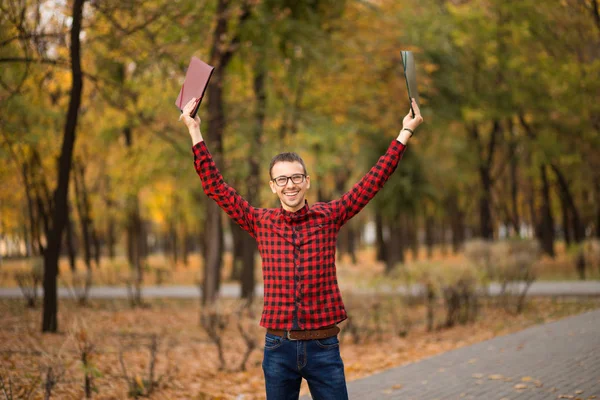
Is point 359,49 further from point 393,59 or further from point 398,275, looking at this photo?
point 398,275

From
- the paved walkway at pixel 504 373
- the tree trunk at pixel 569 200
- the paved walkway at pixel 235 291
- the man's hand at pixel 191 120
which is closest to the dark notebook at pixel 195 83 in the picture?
the man's hand at pixel 191 120

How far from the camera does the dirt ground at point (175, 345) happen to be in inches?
289

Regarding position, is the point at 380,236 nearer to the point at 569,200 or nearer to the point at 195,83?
the point at 569,200

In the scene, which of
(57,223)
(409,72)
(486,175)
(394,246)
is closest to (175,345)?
(57,223)

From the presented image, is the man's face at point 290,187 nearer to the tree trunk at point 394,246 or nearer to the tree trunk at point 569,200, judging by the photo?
the tree trunk at point 394,246

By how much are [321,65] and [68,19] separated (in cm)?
585

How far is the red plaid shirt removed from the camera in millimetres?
3471

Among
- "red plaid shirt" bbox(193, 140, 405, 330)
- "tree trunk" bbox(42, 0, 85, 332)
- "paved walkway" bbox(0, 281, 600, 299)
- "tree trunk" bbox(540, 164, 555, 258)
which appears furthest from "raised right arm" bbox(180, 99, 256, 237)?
"tree trunk" bbox(540, 164, 555, 258)

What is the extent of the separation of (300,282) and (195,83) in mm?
1260

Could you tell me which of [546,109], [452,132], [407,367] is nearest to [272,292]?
[407,367]

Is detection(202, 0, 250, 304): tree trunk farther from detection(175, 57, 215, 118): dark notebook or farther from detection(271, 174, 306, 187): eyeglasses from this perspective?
detection(271, 174, 306, 187): eyeglasses

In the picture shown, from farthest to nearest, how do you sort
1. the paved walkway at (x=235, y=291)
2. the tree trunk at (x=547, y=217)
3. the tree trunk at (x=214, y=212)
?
the tree trunk at (x=547, y=217) → the paved walkway at (x=235, y=291) → the tree trunk at (x=214, y=212)

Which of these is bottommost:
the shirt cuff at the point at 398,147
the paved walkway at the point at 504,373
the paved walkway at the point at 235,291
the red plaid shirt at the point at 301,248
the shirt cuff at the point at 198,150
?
the paved walkway at the point at 235,291

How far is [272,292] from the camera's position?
3527 millimetres
